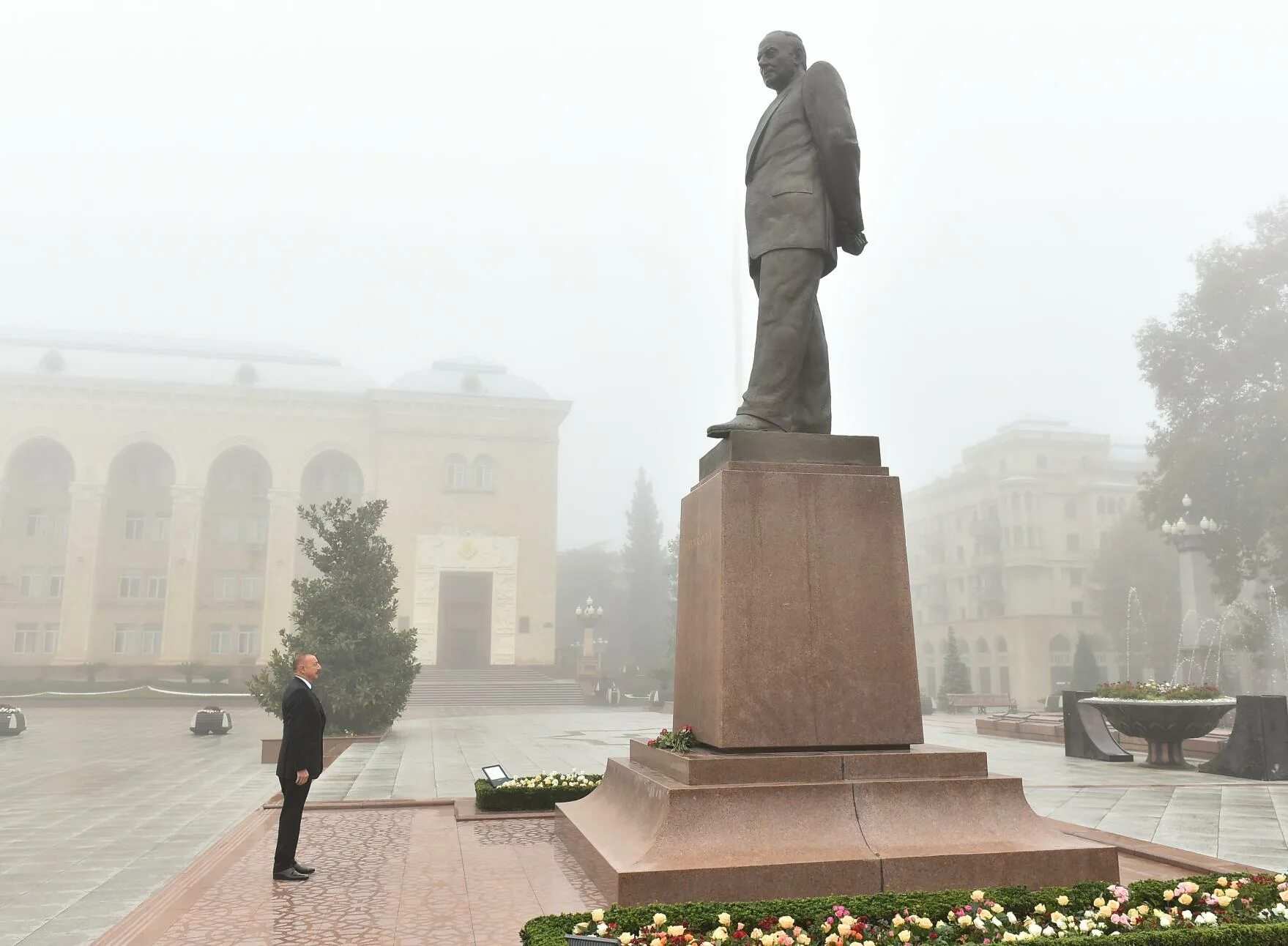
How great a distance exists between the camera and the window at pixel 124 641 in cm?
4075

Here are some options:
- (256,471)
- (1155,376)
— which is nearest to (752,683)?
(1155,376)

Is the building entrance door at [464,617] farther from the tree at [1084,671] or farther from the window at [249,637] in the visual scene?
the tree at [1084,671]

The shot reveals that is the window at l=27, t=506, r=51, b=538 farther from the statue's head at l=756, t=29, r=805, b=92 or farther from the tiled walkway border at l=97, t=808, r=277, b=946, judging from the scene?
the statue's head at l=756, t=29, r=805, b=92

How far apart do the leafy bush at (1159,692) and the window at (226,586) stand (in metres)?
39.2

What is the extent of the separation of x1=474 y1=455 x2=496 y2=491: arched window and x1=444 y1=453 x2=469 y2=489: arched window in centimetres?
46

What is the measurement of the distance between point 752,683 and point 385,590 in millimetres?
13433

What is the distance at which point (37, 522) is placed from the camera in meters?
41.8

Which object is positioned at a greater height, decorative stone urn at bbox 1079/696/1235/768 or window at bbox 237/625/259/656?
window at bbox 237/625/259/656

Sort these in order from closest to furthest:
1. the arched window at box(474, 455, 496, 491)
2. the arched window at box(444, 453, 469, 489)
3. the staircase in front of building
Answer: the staircase in front of building → the arched window at box(444, 453, 469, 489) → the arched window at box(474, 455, 496, 491)

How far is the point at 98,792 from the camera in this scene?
10.9m

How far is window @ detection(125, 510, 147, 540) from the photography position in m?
42.2

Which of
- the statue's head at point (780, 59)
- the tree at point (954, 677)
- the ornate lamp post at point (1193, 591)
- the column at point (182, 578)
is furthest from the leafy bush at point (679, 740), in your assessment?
the column at point (182, 578)

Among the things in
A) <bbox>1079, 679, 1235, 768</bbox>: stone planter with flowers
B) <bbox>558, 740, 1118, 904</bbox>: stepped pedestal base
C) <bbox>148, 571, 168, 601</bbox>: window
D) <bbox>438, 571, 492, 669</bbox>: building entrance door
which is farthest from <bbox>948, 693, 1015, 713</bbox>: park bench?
<bbox>148, 571, 168, 601</bbox>: window

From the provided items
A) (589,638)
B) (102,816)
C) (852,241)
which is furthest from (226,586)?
(852,241)
